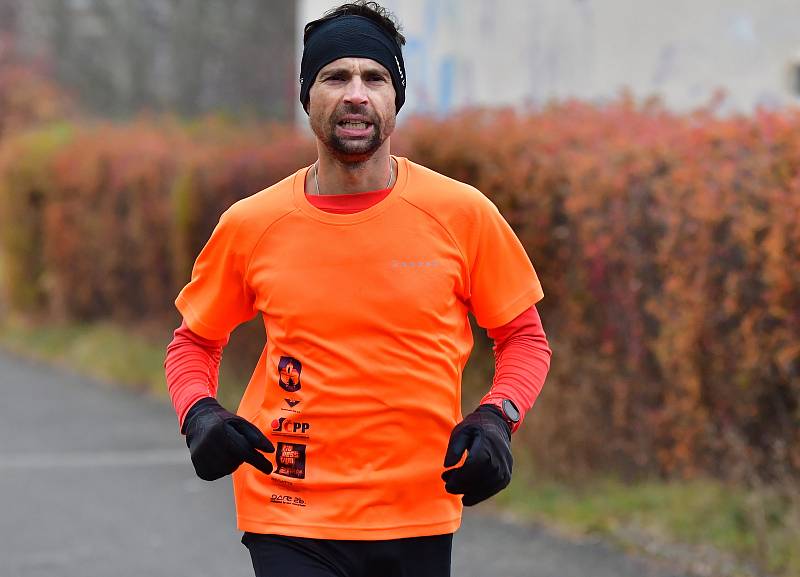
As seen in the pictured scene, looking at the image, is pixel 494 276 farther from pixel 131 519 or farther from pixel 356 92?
pixel 131 519

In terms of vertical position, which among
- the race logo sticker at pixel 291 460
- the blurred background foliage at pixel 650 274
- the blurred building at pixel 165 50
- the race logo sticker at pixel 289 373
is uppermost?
the race logo sticker at pixel 289 373

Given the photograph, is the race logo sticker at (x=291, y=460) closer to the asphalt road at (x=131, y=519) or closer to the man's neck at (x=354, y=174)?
the man's neck at (x=354, y=174)

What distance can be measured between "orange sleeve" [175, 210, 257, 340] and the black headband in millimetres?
364

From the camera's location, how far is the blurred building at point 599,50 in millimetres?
11156

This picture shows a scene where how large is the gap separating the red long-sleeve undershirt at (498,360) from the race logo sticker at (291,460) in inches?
9.3

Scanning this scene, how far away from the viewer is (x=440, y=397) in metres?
3.46

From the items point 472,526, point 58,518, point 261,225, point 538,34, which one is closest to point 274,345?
point 261,225

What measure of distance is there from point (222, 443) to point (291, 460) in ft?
0.67

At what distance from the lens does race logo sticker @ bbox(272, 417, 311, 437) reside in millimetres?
3430

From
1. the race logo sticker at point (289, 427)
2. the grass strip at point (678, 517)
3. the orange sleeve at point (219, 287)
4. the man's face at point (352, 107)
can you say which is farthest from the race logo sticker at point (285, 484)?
the grass strip at point (678, 517)

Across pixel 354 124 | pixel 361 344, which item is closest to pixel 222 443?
pixel 361 344

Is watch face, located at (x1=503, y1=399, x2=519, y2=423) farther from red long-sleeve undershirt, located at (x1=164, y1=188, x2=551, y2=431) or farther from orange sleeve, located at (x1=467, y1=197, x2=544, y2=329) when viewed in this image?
orange sleeve, located at (x1=467, y1=197, x2=544, y2=329)

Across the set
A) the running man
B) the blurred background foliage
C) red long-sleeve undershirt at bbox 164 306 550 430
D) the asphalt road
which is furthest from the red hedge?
the running man

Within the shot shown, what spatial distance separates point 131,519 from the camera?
8.01 meters
